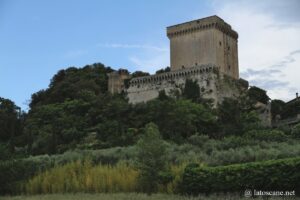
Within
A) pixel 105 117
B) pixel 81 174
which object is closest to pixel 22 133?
pixel 105 117

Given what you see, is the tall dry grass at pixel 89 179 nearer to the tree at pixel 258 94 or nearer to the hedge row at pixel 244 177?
the hedge row at pixel 244 177

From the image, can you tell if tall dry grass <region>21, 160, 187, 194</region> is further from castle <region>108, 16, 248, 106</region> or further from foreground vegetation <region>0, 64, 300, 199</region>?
castle <region>108, 16, 248, 106</region>

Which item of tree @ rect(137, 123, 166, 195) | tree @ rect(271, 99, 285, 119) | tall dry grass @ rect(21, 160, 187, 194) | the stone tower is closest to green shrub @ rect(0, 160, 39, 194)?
tall dry grass @ rect(21, 160, 187, 194)

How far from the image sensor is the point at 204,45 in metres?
57.1

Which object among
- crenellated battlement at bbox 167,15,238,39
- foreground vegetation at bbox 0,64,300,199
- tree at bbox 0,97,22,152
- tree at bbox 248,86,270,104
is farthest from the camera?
crenellated battlement at bbox 167,15,238,39

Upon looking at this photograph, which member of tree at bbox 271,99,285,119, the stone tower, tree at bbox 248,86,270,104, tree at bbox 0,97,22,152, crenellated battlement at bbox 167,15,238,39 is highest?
crenellated battlement at bbox 167,15,238,39

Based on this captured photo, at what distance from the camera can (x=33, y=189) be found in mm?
19375

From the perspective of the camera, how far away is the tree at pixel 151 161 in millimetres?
16812

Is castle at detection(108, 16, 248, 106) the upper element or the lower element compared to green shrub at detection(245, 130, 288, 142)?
upper

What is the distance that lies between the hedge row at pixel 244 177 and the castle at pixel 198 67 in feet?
120

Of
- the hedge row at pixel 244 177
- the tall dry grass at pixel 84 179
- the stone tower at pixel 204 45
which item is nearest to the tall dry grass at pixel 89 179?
the tall dry grass at pixel 84 179

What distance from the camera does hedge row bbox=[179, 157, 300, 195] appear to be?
536 inches

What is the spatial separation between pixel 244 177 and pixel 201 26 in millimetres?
44531

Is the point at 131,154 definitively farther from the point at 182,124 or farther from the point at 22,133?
the point at 22,133
